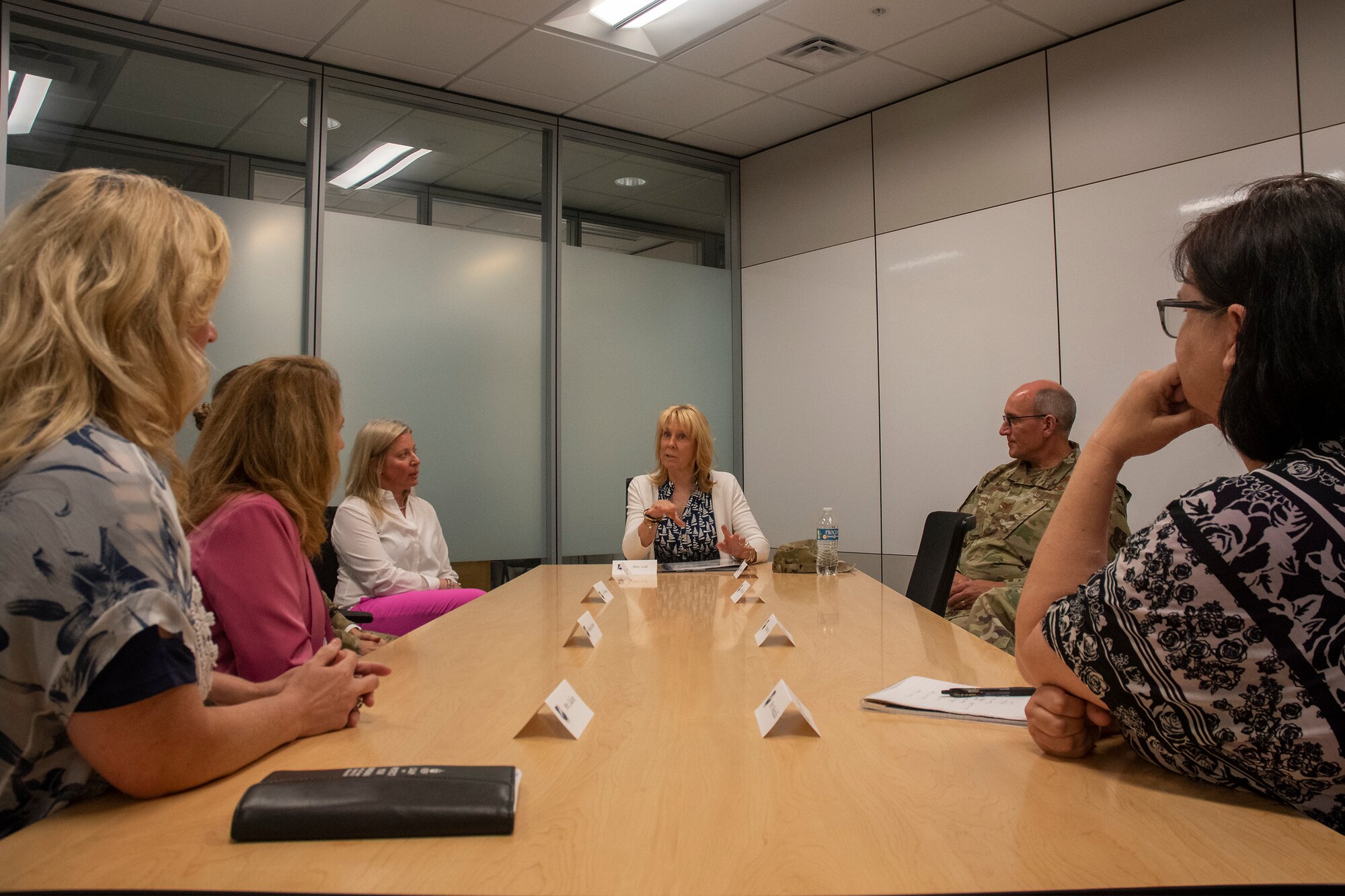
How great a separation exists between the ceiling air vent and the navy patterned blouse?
2395 mm

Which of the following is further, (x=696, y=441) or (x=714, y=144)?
(x=714, y=144)

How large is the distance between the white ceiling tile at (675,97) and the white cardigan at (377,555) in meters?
2.70

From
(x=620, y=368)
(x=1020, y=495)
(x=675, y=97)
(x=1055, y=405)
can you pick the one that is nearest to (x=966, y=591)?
(x=1020, y=495)

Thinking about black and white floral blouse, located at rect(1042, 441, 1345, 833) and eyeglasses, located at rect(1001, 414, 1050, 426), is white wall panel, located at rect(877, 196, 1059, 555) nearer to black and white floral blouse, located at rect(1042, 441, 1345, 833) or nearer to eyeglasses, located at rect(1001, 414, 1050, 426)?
eyeglasses, located at rect(1001, 414, 1050, 426)

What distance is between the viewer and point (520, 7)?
4.24 meters

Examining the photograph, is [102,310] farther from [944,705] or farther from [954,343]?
[954,343]

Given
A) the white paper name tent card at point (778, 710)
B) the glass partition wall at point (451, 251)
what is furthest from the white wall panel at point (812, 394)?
the white paper name tent card at point (778, 710)

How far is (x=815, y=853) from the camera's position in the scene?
93 centimetres

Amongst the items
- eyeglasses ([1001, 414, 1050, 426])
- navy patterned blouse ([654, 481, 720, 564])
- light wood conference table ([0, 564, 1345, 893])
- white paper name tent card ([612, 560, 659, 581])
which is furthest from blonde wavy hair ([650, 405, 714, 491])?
light wood conference table ([0, 564, 1345, 893])

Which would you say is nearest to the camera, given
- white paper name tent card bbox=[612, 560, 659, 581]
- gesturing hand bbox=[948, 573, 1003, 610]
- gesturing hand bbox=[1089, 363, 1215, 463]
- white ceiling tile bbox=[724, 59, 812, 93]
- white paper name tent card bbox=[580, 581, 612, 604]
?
gesturing hand bbox=[1089, 363, 1215, 463]

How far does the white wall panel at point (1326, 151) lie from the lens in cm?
378

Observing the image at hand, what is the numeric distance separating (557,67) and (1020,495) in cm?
317

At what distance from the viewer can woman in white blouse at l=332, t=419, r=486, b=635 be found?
11.2 ft

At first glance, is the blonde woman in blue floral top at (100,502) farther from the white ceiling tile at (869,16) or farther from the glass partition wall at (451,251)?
the white ceiling tile at (869,16)
